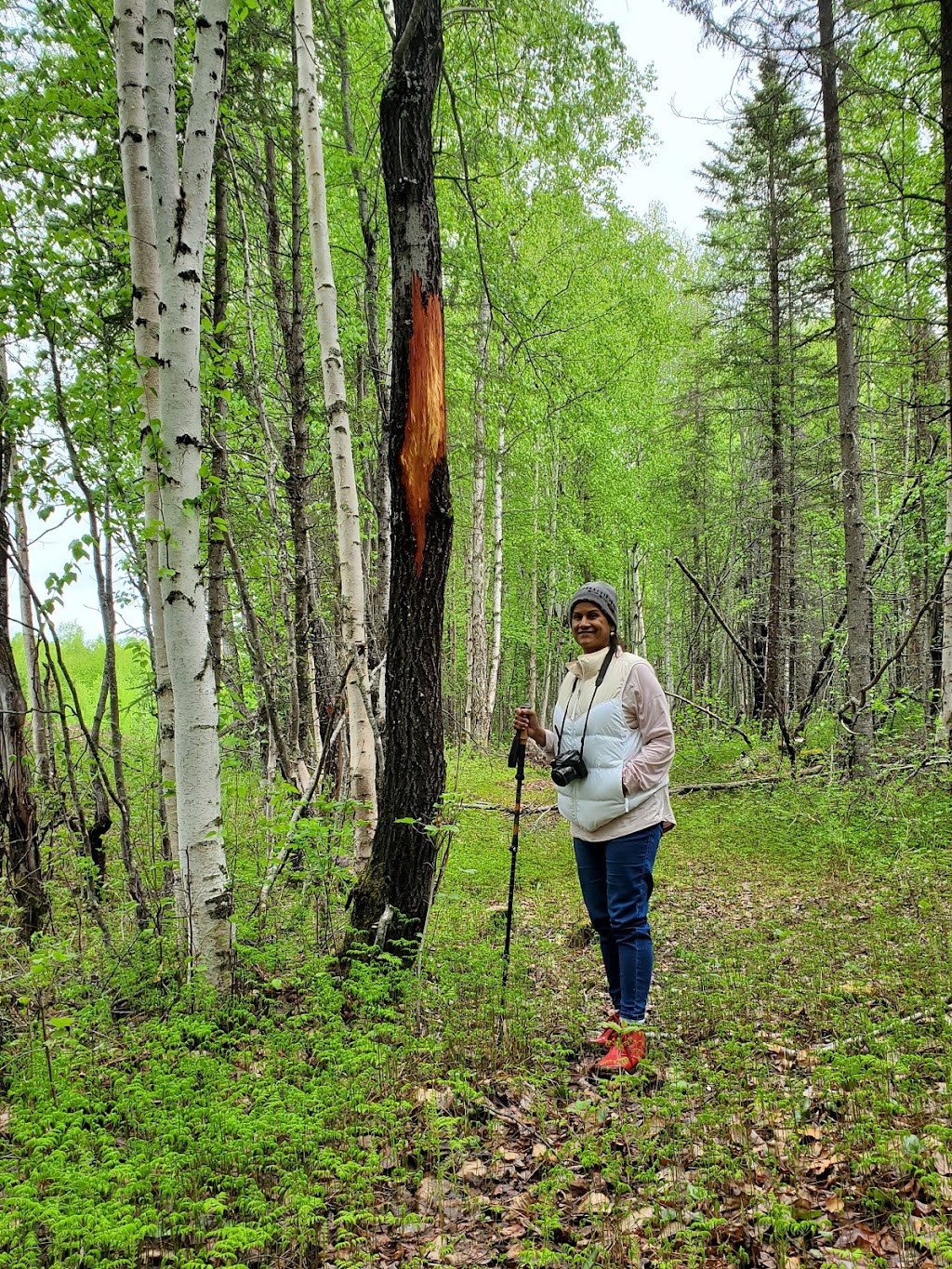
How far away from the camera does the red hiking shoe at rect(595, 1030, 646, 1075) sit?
3217 mm

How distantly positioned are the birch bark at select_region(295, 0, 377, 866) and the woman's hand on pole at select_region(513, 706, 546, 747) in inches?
59.9

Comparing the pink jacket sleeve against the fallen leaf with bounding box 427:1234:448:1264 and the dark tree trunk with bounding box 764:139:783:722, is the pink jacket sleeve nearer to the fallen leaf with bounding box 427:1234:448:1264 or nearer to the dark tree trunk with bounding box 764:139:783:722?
the fallen leaf with bounding box 427:1234:448:1264

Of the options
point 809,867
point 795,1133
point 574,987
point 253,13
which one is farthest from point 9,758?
point 809,867

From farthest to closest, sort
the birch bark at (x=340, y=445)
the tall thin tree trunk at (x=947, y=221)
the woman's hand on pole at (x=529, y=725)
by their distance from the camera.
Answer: the tall thin tree trunk at (x=947, y=221) → the birch bark at (x=340, y=445) → the woman's hand on pole at (x=529, y=725)

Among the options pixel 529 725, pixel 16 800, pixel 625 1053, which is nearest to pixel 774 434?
pixel 529 725

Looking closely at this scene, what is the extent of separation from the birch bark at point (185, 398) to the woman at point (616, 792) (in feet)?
6.05

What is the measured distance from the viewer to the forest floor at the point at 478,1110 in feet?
7.27

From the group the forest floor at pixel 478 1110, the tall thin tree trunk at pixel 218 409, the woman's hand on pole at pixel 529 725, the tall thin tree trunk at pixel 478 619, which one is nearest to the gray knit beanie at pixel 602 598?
the woman's hand on pole at pixel 529 725

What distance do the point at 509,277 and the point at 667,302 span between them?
15.4 metres

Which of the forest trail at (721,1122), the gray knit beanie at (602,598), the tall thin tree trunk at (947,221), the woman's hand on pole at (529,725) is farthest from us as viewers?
the tall thin tree trunk at (947,221)

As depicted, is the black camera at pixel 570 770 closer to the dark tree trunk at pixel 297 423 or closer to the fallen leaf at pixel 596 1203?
the fallen leaf at pixel 596 1203

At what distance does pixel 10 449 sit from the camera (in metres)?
4.03

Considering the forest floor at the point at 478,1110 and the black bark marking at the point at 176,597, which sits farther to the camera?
the black bark marking at the point at 176,597

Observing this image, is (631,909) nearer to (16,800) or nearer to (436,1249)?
(436,1249)
